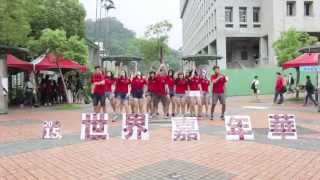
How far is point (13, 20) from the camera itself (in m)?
21.8

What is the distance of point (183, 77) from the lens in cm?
1642

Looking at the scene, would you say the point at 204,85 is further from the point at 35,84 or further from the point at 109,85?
the point at 35,84

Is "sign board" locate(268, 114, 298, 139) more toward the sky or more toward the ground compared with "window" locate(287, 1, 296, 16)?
more toward the ground

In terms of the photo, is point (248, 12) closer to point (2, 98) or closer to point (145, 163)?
point (2, 98)

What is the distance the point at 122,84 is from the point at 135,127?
515cm

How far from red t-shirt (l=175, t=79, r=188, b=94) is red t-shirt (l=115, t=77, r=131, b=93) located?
165 cm

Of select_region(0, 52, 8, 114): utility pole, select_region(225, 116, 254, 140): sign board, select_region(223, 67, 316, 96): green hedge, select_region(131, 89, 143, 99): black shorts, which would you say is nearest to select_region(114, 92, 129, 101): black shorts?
select_region(131, 89, 143, 99): black shorts

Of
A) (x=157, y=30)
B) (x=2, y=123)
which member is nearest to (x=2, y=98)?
(x=2, y=123)

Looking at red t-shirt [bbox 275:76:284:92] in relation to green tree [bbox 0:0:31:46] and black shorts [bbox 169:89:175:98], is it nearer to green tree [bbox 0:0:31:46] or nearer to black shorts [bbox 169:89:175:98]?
black shorts [bbox 169:89:175:98]

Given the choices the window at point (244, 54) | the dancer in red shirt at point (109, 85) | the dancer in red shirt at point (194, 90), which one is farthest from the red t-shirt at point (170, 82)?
the window at point (244, 54)

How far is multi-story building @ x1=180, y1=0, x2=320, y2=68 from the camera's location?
48781 millimetres

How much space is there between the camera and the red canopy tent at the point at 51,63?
25.3 metres

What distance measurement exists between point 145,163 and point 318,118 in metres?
10.3

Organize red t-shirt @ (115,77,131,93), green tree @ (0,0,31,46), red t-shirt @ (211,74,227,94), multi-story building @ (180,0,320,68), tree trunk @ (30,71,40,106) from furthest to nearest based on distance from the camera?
multi-story building @ (180,0,320,68) < tree trunk @ (30,71,40,106) < green tree @ (0,0,31,46) < red t-shirt @ (115,77,131,93) < red t-shirt @ (211,74,227,94)
